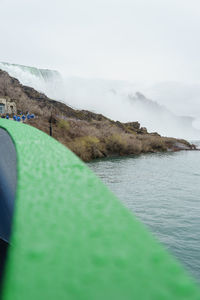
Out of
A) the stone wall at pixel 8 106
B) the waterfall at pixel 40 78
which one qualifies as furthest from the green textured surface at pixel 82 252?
the waterfall at pixel 40 78

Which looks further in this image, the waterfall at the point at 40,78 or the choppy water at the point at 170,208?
the waterfall at the point at 40,78

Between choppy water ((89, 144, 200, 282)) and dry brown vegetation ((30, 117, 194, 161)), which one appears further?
dry brown vegetation ((30, 117, 194, 161))

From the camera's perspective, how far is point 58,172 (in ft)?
2.76

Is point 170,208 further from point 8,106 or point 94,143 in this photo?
point 8,106

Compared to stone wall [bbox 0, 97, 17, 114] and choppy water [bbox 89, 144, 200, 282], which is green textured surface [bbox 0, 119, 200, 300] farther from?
stone wall [bbox 0, 97, 17, 114]

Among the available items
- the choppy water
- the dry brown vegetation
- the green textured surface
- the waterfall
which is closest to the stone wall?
the dry brown vegetation

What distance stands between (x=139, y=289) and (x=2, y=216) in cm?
216

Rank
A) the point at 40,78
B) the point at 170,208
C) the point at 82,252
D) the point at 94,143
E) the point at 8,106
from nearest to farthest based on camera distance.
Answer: the point at 82,252 → the point at 170,208 → the point at 94,143 → the point at 8,106 → the point at 40,78

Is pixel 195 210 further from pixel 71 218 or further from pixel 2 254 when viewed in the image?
pixel 71 218

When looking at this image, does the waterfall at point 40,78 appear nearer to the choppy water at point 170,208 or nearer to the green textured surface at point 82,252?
the choppy water at point 170,208

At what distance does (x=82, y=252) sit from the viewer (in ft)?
1.58

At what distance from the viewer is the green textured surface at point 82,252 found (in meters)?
0.41

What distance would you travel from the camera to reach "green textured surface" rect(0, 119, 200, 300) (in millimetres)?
406

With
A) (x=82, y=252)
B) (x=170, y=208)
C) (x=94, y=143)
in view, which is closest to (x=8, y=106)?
(x=94, y=143)
